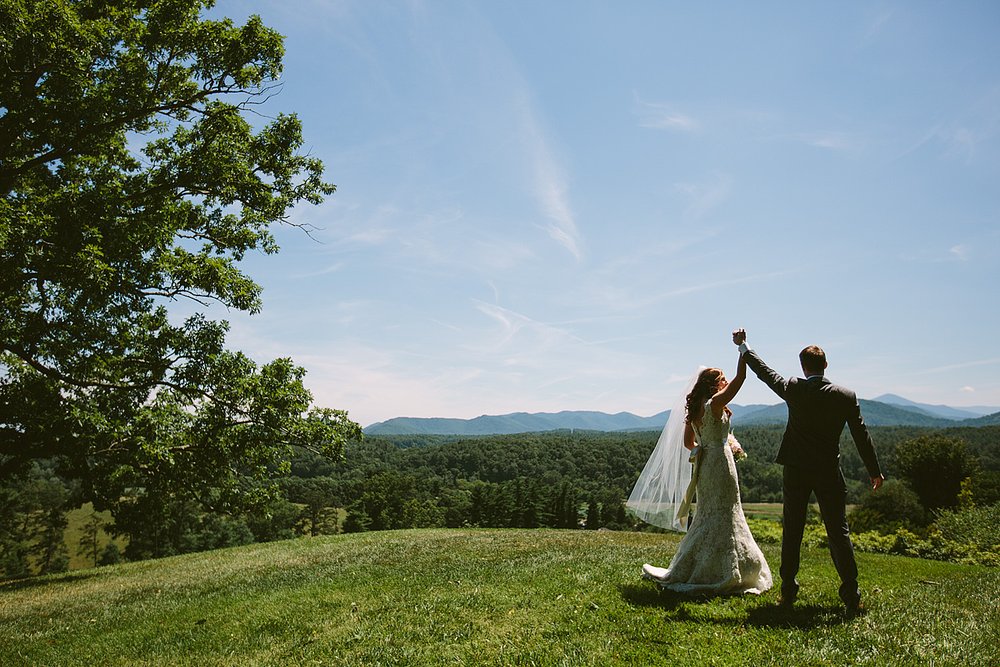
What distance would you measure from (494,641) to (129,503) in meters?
12.5

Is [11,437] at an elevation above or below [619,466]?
above

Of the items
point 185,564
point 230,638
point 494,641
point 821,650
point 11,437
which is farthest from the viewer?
point 185,564

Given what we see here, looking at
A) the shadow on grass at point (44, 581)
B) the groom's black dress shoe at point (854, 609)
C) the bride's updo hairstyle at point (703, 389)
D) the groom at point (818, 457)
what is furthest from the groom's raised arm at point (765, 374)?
the shadow on grass at point (44, 581)

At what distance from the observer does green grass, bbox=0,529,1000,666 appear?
5.39 meters

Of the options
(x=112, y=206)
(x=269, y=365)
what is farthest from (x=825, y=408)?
(x=112, y=206)

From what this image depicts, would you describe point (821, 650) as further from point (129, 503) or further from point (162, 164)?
point (162, 164)

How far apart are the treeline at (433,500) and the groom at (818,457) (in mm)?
1250

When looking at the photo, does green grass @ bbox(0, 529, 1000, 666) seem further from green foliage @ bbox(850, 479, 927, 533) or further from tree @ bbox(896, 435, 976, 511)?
tree @ bbox(896, 435, 976, 511)

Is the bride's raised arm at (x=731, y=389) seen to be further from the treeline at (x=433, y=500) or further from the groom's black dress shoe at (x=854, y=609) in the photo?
the groom's black dress shoe at (x=854, y=609)

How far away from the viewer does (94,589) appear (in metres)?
17.3

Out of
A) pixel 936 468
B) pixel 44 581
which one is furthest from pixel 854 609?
pixel 936 468

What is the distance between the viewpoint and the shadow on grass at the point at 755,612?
19.7 ft

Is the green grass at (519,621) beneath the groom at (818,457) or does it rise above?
beneath

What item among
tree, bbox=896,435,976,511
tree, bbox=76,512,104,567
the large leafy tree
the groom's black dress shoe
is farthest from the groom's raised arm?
tree, bbox=76,512,104,567
